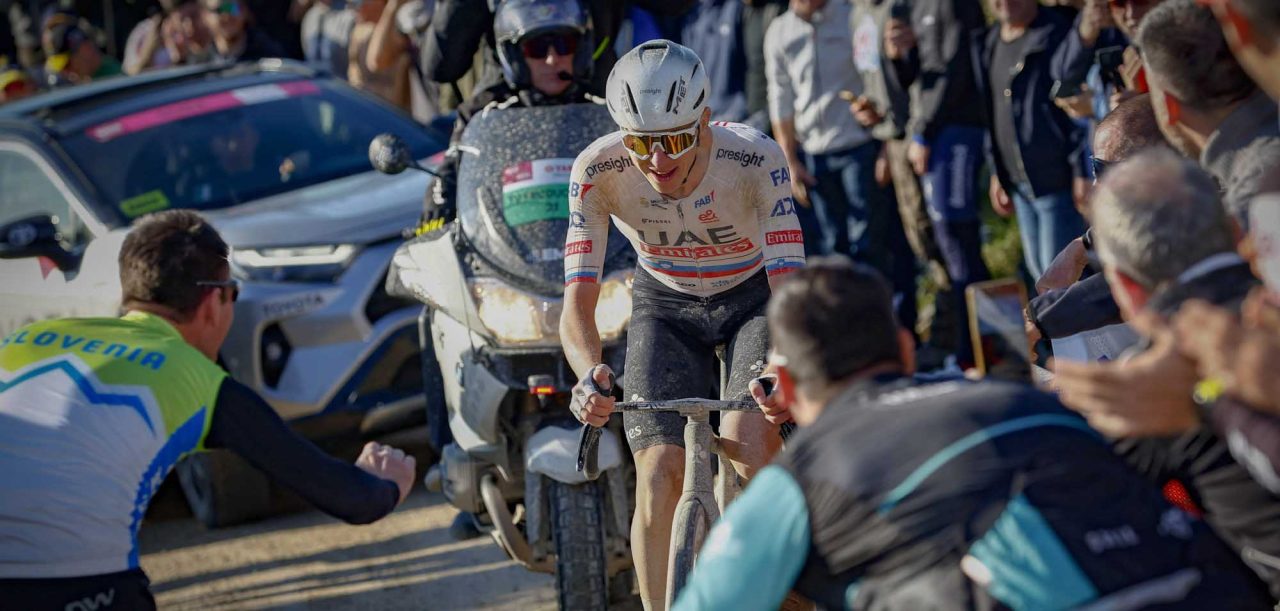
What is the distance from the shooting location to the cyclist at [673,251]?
535cm

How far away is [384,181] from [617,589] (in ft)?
11.8

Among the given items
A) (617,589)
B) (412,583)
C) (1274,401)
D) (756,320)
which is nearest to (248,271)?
(412,583)

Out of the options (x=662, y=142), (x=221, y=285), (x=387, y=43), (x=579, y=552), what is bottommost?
(x=387, y=43)

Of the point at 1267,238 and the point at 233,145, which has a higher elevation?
the point at 1267,238

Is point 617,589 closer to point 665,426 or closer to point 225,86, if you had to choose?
point 665,426

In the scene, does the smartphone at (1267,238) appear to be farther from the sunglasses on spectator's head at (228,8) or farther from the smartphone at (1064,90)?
the sunglasses on spectator's head at (228,8)

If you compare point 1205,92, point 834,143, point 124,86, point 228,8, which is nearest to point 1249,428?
point 1205,92

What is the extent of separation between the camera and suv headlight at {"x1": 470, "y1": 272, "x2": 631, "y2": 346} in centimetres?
628

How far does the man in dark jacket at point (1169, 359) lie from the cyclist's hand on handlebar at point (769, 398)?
140 centimetres

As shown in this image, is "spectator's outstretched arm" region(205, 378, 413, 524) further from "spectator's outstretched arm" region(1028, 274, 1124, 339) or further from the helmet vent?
"spectator's outstretched arm" region(1028, 274, 1124, 339)

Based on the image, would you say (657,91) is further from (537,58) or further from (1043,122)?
(1043,122)

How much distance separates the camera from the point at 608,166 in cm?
570

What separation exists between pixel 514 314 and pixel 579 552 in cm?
98

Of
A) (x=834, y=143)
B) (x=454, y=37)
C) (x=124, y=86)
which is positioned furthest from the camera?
(x=124, y=86)
